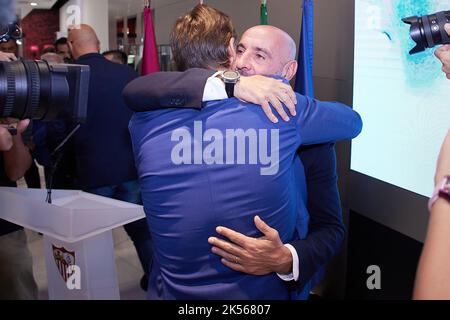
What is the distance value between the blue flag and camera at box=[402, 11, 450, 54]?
93 cm

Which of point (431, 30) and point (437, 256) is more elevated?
point (431, 30)

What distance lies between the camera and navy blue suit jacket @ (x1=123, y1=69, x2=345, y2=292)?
87 centimetres

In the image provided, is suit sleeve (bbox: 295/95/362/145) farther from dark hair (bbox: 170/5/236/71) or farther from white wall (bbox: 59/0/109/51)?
white wall (bbox: 59/0/109/51)

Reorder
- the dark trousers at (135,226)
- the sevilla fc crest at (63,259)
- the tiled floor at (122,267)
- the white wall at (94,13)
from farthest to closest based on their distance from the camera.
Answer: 1. the white wall at (94,13)
2. the tiled floor at (122,267)
3. the dark trousers at (135,226)
4. the sevilla fc crest at (63,259)

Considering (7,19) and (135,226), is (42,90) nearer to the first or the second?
(7,19)

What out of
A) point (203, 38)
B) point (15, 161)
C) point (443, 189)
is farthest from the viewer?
point (15, 161)

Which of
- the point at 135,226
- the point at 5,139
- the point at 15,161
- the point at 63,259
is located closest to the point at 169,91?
the point at 5,139

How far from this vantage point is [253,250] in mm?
886

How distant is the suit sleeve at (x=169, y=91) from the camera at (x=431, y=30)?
0.45m

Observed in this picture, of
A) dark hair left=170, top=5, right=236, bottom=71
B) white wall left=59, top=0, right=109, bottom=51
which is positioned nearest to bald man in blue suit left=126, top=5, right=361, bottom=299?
dark hair left=170, top=5, right=236, bottom=71

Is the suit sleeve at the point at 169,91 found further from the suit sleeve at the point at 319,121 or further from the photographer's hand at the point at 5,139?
the photographer's hand at the point at 5,139

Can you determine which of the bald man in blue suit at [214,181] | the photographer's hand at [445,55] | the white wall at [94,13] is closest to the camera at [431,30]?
the photographer's hand at [445,55]

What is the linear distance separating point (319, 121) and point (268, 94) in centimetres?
11

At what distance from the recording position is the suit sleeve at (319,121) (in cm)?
85
